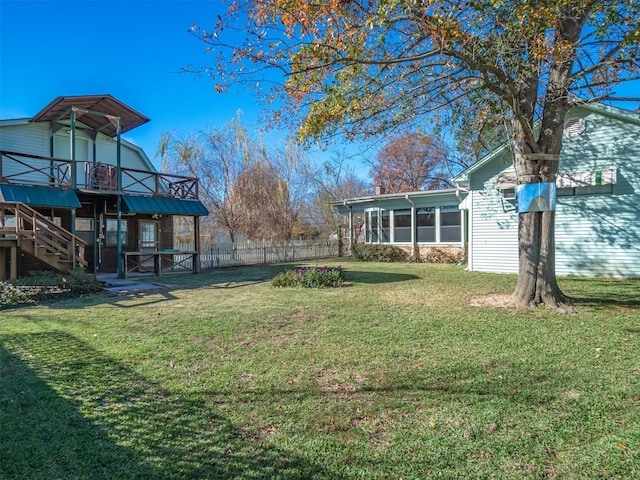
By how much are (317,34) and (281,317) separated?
4.45m

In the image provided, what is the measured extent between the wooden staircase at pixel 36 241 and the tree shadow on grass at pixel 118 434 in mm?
6657

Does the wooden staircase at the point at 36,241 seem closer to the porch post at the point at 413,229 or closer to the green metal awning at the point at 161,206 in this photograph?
the green metal awning at the point at 161,206

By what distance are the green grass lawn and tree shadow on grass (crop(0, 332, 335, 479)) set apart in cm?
1

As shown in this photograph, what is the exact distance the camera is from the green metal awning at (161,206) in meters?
12.9

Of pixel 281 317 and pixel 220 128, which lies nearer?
→ pixel 281 317

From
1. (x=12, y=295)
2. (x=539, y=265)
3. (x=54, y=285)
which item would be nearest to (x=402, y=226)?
(x=539, y=265)

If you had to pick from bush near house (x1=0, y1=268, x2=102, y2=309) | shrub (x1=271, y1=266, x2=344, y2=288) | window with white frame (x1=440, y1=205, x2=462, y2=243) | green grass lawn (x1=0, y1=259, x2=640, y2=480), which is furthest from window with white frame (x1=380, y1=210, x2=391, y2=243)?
bush near house (x1=0, y1=268, x2=102, y2=309)

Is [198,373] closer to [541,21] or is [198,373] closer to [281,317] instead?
[281,317]

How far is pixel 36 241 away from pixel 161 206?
460 cm

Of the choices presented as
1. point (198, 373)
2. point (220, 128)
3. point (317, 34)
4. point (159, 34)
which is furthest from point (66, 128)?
point (198, 373)

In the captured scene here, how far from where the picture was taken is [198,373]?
154 inches

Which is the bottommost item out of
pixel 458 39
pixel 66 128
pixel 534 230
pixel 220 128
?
pixel 534 230

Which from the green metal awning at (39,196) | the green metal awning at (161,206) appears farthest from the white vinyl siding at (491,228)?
the green metal awning at (39,196)

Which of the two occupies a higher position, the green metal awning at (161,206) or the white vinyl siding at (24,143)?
the white vinyl siding at (24,143)
